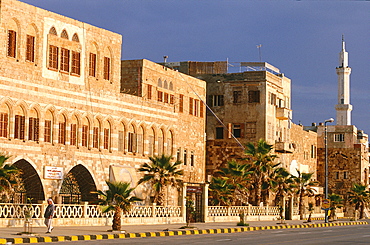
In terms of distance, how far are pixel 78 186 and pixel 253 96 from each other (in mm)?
22765

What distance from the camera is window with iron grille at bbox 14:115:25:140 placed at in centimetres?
3569

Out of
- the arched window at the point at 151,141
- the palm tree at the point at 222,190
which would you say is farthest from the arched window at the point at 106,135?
the palm tree at the point at 222,190

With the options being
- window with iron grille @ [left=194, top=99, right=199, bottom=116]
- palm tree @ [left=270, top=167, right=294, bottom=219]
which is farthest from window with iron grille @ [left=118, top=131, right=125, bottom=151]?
palm tree @ [left=270, top=167, right=294, bottom=219]

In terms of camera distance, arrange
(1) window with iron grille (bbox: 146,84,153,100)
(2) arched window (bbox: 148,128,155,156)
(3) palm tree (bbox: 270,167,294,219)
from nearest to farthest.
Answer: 1. (2) arched window (bbox: 148,128,155,156)
2. (1) window with iron grille (bbox: 146,84,153,100)
3. (3) palm tree (bbox: 270,167,294,219)

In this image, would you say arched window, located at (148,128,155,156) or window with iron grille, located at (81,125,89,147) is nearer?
window with iron grille, located at (81,125,89,147)

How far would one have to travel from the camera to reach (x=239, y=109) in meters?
60.2

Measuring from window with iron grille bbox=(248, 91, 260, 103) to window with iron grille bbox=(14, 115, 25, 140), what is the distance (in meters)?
27.3

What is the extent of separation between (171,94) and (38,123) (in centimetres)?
1540

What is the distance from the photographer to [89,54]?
40812 mm

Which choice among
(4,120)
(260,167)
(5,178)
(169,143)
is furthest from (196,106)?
(5,178)

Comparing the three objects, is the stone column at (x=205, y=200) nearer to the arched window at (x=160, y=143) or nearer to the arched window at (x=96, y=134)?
the arched window at (x=96, y=134)

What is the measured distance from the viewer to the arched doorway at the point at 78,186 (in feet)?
132

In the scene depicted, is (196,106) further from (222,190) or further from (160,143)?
(222,190)

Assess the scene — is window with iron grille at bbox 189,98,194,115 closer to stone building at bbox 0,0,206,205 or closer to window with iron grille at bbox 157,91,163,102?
stone building at bbox 0,0,206,205
